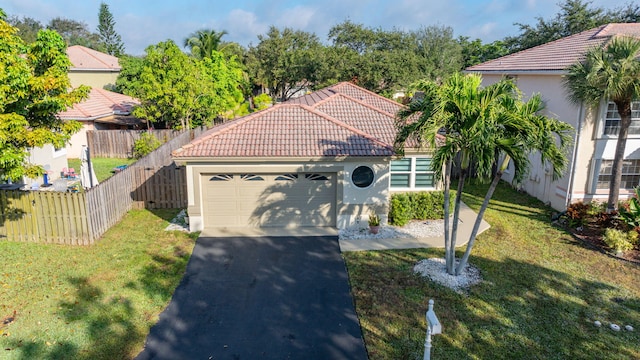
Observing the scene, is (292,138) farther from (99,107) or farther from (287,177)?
(99,107)

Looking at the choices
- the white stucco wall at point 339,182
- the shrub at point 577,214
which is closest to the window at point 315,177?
the white stucco wall at point 339,182

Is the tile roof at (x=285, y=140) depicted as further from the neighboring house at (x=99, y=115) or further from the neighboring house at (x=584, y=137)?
the neighboring house at (x=99, y=115)

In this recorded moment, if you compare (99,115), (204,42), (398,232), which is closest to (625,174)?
(398,232)

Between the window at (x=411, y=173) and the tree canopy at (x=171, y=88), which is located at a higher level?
the tree canopy at (x=171, y=88)

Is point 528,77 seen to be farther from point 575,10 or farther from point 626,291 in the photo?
point 575,10

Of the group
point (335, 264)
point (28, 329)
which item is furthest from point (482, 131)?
point (28, 329)

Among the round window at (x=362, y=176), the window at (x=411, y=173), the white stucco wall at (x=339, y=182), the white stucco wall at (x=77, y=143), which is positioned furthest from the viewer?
the white stucco wall at (x=77, y=143)
